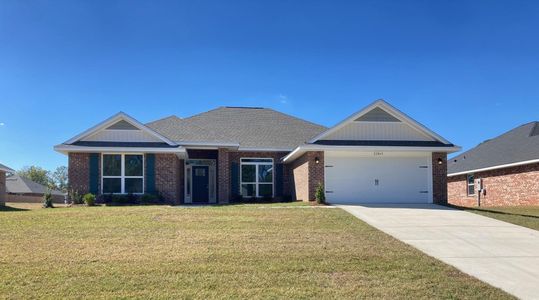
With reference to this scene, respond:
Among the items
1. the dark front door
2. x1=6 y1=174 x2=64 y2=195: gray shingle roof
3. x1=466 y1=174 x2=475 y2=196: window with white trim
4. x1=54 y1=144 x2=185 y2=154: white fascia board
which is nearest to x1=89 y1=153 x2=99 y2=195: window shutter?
x1=54 y1=144 x2=185 y2=154: white fascia board

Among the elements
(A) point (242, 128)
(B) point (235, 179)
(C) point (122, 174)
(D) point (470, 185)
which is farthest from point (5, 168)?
(D) point (470, 185)

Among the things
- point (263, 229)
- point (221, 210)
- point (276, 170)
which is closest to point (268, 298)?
point (263, 229)

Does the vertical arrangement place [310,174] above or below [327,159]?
below

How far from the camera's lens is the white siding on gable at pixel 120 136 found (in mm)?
21250

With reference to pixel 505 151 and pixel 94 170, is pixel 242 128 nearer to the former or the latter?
pixel 94 170

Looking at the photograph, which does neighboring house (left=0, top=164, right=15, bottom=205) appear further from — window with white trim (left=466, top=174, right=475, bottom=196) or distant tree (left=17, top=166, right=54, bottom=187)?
distant tree (left=17, top=166, right=54, bottom=187)

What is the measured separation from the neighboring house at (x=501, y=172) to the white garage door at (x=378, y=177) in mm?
6211

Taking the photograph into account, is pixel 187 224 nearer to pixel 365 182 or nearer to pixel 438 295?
pixel 438 295

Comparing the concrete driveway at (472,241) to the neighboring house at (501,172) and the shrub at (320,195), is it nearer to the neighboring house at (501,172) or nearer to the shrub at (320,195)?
the shrub at (320,195)

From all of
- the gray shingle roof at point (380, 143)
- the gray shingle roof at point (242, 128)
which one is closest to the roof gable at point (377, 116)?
the gray shingle roof at point (380, 143)

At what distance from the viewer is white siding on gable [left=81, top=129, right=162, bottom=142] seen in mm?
21250

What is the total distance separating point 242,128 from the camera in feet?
90.2

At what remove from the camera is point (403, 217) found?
15133 mm

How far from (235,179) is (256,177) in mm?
1121
